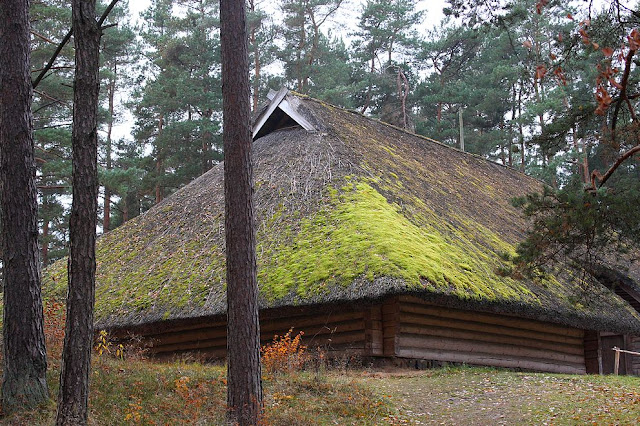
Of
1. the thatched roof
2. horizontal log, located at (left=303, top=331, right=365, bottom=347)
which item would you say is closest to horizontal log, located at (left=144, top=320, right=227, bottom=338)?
the thatched roof

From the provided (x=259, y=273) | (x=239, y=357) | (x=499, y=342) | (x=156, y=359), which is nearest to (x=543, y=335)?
(x=499, y=342)

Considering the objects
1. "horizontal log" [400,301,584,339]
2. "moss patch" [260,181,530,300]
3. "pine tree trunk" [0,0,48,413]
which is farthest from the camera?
"horizontal log" [400,301,584,339]

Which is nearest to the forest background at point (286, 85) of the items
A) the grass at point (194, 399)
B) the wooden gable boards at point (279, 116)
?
the wooden gable boards at point (279, 116)

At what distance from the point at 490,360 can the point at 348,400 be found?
5.83 meters

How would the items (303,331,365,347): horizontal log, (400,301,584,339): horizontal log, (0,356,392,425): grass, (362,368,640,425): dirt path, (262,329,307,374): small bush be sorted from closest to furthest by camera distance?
(0,356,392,425): grass → (362,368,640,425): dirt path → (262,329,307,374): small bush → (303,331,365,347): horizontal log → (400,301,584,339): horizontal log

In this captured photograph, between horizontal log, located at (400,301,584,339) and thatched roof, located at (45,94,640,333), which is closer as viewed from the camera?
thatched roof, located at (45,94,640,333)

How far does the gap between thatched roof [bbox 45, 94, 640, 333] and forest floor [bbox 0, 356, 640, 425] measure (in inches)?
57.3

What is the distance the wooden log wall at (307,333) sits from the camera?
12.5 m

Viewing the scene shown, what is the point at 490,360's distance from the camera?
46.3 feet

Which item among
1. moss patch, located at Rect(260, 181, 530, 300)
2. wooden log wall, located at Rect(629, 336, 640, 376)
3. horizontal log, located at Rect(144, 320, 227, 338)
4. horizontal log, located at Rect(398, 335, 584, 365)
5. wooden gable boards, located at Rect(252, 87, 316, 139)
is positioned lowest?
wooden log wall, located at Rect(629, 336, 640, 376)

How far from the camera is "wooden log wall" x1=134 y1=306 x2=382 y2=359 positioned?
12492mm

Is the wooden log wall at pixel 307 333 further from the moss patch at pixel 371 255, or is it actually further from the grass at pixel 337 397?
the grass at pixel 337 397

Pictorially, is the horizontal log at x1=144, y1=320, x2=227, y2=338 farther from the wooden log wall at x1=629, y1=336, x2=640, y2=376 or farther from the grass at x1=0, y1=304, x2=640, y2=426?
the wooden log wall at x1=629, y1=336, x2=640, y2=376

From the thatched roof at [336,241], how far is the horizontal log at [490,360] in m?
1.27
